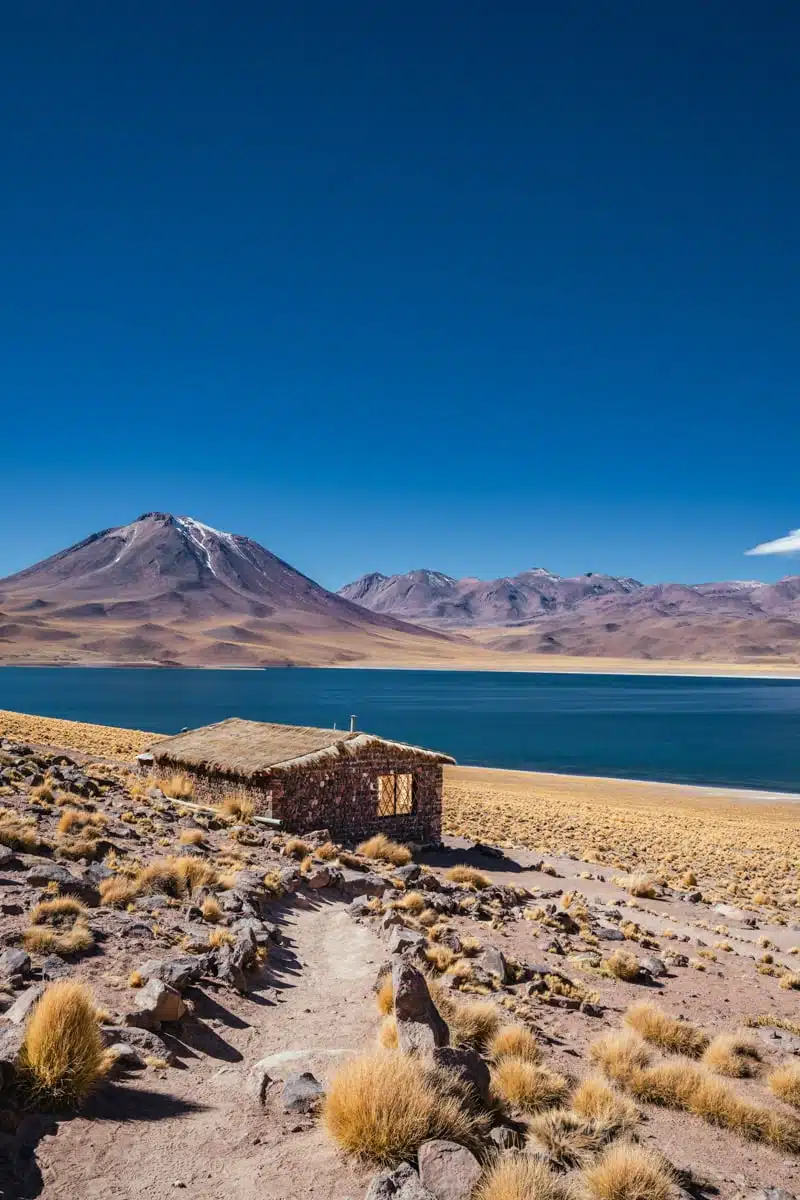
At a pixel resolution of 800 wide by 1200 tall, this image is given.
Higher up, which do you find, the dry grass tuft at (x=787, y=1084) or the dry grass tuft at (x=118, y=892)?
the dry grass tuft at (x=118, y=892)

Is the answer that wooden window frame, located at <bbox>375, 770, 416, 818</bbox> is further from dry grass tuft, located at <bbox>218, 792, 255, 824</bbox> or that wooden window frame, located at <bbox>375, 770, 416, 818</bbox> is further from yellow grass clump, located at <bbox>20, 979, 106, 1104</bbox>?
yellow grass clump, located at <bbox>20, 979, 106, 1104</bbox>

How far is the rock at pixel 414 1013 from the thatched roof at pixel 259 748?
11.6m

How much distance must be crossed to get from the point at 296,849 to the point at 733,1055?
8.53 metres

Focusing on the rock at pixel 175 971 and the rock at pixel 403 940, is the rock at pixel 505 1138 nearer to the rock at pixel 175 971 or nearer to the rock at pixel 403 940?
the rock at pixel 175 971

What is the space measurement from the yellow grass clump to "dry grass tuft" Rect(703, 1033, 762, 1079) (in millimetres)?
5710

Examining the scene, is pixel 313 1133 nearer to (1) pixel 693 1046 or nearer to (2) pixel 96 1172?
(2) pixel 96 1172

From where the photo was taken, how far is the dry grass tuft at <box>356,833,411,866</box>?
17.0 meters

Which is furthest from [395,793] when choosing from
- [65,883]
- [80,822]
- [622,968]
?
[65,883]

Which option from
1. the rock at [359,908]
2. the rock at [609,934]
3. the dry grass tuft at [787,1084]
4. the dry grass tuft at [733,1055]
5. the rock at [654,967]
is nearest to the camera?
the dry grass tuft at [787,1084]

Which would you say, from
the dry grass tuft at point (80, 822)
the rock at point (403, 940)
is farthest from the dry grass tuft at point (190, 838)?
the rock at point (403, 940)

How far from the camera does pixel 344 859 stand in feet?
49.4

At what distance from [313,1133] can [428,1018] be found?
1353mm

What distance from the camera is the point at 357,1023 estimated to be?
25.1 ft

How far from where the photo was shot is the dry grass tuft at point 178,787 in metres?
19.8
